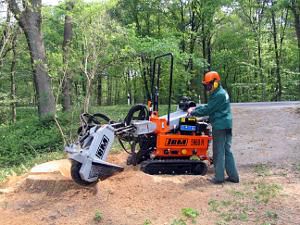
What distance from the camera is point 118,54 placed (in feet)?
39.4

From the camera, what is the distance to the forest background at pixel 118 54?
11898mm

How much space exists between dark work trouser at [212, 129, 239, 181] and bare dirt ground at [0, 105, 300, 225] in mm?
217

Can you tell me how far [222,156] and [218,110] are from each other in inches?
30.4

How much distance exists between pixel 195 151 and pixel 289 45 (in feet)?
90.8

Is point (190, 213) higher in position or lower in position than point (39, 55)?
lower

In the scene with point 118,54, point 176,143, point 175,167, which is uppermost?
point 118,54

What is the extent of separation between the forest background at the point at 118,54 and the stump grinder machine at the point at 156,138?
291 cm

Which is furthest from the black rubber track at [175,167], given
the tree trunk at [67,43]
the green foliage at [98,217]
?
the tree trunk at [67,43]

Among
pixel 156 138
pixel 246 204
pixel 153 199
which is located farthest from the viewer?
pixel 156 138

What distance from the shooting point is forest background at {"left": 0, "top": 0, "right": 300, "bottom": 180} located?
1190 centimetres

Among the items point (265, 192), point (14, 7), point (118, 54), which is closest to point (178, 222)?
point (265, 192)

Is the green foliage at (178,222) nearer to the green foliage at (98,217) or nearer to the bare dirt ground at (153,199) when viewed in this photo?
the bare dirt ground at (153,199)

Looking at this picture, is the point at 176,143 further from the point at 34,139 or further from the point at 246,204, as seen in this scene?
the point at 34,139

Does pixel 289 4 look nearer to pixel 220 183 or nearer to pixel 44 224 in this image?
pixel 220 183
